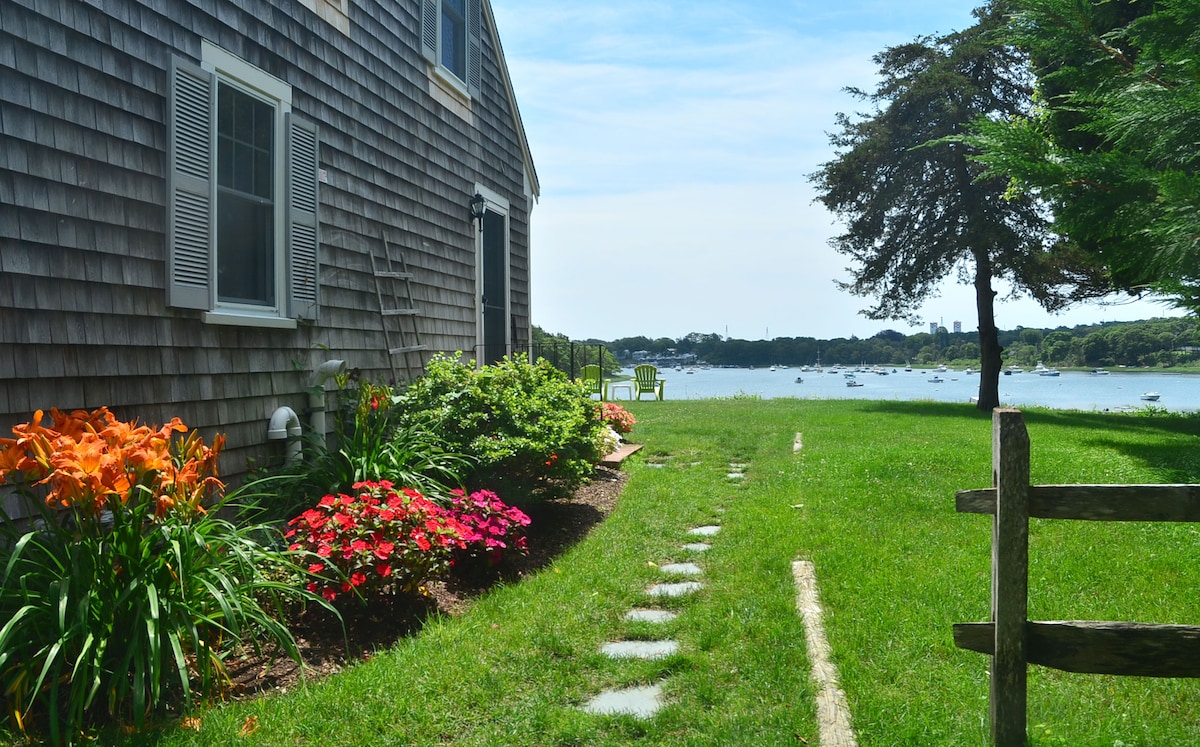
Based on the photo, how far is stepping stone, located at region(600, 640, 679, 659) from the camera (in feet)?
11.3

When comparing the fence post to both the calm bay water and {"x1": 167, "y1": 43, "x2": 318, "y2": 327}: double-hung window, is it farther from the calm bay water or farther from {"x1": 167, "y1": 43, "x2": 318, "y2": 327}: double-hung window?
the calm bay water

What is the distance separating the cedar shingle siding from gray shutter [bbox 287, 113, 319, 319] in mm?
135

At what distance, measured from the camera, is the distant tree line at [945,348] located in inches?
815

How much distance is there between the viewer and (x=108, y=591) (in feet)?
9.66

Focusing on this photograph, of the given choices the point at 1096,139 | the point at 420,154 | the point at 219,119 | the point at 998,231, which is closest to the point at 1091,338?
the point at 998,231

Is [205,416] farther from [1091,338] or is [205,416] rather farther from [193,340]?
[1091,338]

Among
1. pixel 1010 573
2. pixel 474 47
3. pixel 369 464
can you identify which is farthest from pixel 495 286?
pixel 1010 573

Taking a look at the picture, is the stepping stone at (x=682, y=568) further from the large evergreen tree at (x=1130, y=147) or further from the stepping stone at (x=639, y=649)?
the large evergreen tree at (x=1130, y=147)

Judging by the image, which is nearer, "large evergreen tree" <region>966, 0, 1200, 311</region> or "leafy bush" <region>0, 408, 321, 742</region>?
"leafy bush" <region>0, 408, 321, 742</region>

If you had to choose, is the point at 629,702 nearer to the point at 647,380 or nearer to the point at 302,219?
the point at 302,219

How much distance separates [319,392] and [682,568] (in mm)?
2813

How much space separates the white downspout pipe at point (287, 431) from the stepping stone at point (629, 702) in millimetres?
2998

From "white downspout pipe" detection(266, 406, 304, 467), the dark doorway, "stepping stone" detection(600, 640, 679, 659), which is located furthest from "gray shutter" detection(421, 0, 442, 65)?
"stepping stone" detection(600, 640, 679, 659)

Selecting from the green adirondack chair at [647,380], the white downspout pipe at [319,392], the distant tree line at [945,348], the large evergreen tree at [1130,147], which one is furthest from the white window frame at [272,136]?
the green adirondack chair at [647,380]
